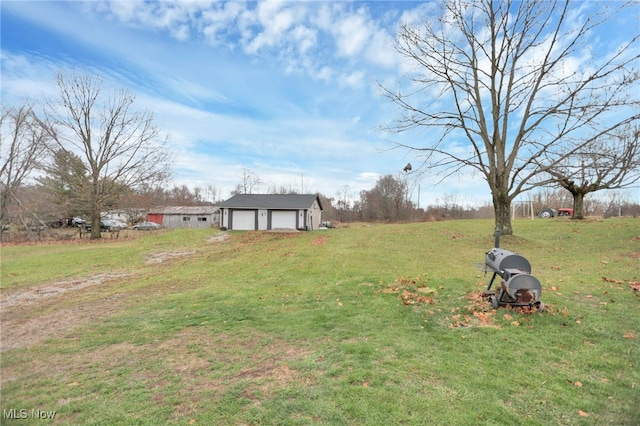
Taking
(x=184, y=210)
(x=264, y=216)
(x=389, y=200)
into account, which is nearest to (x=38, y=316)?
(x=264, y=216)

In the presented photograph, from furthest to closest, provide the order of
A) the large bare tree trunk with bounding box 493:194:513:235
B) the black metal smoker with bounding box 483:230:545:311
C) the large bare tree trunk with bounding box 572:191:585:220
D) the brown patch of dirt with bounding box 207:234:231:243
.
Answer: the brown patch of dirt with bounding box 207:234:231:243
the large bare tree trunk with bounding box 572:191:585:220
the large bare tree trunk with bounding box 493:194:513:235
the black metal smoker with bounding box 483:230:545:311

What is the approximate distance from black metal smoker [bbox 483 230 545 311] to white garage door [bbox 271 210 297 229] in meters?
23.8

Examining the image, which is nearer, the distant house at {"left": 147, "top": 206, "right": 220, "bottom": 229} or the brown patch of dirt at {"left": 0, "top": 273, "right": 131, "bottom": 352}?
the brown patch of dirt at {"left": 0, "top": 273, "right": 131, "bottom": 352}

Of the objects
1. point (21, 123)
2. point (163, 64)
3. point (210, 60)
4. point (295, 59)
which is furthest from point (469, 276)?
point (21, 123)

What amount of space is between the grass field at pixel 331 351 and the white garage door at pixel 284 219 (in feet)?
65.8

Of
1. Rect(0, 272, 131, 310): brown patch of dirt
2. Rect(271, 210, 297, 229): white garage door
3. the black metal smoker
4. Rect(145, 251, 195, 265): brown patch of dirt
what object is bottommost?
Rect(0, 272, 131, 310): brown patch of dirt

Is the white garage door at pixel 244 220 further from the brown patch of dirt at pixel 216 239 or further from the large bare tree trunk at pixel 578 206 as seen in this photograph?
the large bare tree trunk at pixel 578 206

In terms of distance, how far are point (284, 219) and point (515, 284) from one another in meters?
24.8

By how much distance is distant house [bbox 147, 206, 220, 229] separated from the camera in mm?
40125

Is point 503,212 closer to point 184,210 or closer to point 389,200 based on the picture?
point 389,200

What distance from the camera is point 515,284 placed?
4.24 m

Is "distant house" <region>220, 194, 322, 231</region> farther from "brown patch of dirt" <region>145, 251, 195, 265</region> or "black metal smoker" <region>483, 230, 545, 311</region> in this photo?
"black metal smoker" <region>483, 230, 545, 311</region>

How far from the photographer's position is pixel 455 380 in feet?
9.43

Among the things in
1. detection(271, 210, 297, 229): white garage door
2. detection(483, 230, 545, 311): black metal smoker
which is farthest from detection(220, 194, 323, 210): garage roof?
detection(483, 230, 545, 311): black metal smoker
